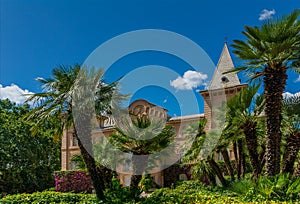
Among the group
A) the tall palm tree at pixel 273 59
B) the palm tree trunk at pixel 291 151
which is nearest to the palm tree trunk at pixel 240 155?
the palm tree trunk at pixel 291 151

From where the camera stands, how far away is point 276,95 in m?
10.5

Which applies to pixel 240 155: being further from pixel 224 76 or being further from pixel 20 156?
pixel 20 156

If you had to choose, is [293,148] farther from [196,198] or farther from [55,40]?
[55,40]

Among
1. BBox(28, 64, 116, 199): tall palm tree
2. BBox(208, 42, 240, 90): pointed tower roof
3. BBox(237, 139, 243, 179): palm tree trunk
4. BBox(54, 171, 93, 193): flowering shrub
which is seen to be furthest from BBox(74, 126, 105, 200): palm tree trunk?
BBox(208, 42, 240, 90): pointed tower roof

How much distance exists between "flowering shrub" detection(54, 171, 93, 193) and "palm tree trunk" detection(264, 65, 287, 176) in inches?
768

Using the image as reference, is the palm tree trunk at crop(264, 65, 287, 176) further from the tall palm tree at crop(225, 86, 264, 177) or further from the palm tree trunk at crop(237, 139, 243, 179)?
the palm tree trunk at crop(237, 139, 243, 179)

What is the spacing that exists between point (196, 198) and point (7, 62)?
1441cm

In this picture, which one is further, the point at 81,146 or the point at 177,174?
the point at 177,174

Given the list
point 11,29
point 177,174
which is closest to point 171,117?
point 177,174

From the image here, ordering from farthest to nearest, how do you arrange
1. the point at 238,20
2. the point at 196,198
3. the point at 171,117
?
the point at 171,117
the point at 238,20
the point at 196,198

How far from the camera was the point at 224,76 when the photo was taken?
2611cm

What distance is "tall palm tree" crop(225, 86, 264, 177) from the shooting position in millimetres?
12102

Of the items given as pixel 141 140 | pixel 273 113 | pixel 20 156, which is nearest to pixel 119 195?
pixel 141 140

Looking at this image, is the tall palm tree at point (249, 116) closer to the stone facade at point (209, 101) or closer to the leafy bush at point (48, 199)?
the leafy bush at point (48, 199)
